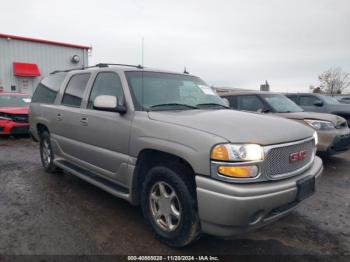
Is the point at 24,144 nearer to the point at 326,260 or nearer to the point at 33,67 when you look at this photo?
the point at 326,260

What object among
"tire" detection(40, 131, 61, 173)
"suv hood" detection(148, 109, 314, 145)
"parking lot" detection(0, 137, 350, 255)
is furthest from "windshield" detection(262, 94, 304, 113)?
"tire" detection(40, 131, 61, 173)

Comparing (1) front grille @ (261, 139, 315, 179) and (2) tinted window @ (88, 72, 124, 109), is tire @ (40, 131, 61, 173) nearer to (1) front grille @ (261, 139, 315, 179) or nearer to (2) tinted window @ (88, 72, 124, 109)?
(2) tinted window @ (88, 72, 124, 109)

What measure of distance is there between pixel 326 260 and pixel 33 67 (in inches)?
825

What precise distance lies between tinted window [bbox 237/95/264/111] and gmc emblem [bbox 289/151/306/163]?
3.90 meters

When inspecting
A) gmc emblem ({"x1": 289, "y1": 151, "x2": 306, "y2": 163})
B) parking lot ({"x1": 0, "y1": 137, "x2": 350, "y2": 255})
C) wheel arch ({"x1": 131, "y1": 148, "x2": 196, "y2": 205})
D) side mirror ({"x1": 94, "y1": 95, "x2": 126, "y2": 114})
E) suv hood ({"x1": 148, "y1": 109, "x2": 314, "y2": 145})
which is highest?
side mirror ({"x1": 94, "y1": 95, "x2": 126, "y2": 114})

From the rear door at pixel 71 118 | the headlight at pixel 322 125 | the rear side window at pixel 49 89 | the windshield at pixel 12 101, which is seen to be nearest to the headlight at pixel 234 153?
the rear door at pixel 71 118

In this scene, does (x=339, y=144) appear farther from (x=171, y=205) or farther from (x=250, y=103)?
(x=171, y=205)

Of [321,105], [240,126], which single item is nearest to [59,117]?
[240,126]

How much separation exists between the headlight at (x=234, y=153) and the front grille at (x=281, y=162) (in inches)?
5.1

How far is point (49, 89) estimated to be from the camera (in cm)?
499

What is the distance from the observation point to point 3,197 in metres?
3.95

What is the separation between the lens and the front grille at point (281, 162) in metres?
2.33

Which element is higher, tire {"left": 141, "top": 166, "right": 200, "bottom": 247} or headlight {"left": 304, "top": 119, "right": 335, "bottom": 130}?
headlight {"left": 304, "top": 119, "right": 335, "bottom": 130}

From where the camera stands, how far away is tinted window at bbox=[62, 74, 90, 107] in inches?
157
